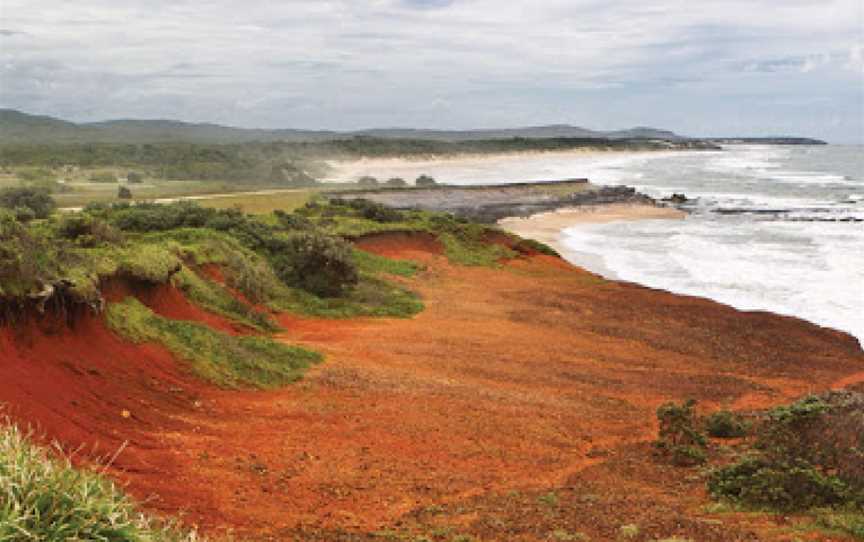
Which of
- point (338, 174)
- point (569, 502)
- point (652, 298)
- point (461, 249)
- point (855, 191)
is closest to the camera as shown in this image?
point (569, 502)

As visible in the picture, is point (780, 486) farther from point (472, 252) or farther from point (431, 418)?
point (472, 252)

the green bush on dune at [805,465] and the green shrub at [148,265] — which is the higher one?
the green shrub at [148,265]

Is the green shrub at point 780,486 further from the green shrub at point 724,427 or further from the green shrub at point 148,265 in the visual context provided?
the green shrub at point 148,265

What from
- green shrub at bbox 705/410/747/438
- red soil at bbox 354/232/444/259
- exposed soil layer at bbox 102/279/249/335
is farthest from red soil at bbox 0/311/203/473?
red soil at bbox 354/232/444/259

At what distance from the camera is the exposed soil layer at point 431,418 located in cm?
848

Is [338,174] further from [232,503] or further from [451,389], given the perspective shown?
[232,503]

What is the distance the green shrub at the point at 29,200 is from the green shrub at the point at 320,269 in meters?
14.3

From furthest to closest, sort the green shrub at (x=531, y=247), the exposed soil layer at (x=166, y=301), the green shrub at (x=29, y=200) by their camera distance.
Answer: the green shrub at (x=531, y=247)
the green shrub at (x=29, y=200)
the exposed soil layer at (x=166, y=301)

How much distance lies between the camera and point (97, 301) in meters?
12.3

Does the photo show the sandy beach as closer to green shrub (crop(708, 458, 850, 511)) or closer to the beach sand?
the beach sand

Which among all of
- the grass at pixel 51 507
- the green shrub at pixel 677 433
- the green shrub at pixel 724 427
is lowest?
the green shrub at pixel 724 427

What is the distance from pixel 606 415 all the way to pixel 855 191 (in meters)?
69.1

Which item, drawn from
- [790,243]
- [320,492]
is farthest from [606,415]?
[790,243]

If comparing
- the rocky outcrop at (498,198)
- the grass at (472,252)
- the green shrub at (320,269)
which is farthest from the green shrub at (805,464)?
the rocky outcrop at (498,198)
